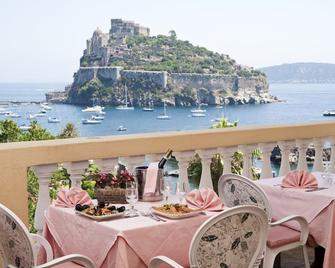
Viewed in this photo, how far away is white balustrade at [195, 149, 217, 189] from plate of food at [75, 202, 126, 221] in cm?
138

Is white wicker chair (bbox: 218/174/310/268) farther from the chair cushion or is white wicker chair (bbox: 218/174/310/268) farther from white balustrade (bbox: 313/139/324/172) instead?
white balustrade (bbox: 313/139/324/172)

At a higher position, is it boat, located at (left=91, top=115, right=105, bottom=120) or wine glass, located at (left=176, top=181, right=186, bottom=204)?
wine glass, located at (left=176, top=181, right=186, bottom=204)

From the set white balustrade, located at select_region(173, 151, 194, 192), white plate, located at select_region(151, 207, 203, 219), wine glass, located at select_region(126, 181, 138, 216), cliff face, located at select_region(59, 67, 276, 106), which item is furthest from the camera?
cliff face, located at select_region(59, 67, 276, 106)

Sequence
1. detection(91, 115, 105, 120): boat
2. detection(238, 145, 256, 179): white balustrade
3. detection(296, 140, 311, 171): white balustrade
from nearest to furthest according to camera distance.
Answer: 1. detection(238, 145, 256, 179): white balustrade
2. detection(296, 140, 311, 171): white balustrade
3. detection(91, 115, 105, 120): boat

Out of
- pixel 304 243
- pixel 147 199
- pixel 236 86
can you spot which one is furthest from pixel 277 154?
pixel 236 86

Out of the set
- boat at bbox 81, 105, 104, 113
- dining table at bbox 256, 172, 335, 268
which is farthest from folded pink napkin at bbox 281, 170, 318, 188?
boat at bbox 81, 105, 104, 113

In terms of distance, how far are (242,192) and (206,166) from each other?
2.72 ft

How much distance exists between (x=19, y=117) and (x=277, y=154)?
36.5 meters

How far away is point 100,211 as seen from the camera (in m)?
2.84

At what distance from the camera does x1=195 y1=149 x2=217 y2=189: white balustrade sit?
4242 mm

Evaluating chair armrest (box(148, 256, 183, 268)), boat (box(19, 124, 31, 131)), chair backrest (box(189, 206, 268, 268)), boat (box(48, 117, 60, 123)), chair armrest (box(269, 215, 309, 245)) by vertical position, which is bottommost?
boat (box(48, 117, 60, 123))

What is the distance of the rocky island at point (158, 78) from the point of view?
143 ft

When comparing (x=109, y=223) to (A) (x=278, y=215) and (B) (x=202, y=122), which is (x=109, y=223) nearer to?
(A) (x=278, y=215)

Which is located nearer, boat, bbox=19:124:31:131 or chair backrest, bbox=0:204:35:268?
chair backrest, bbox=0:204:35:268
